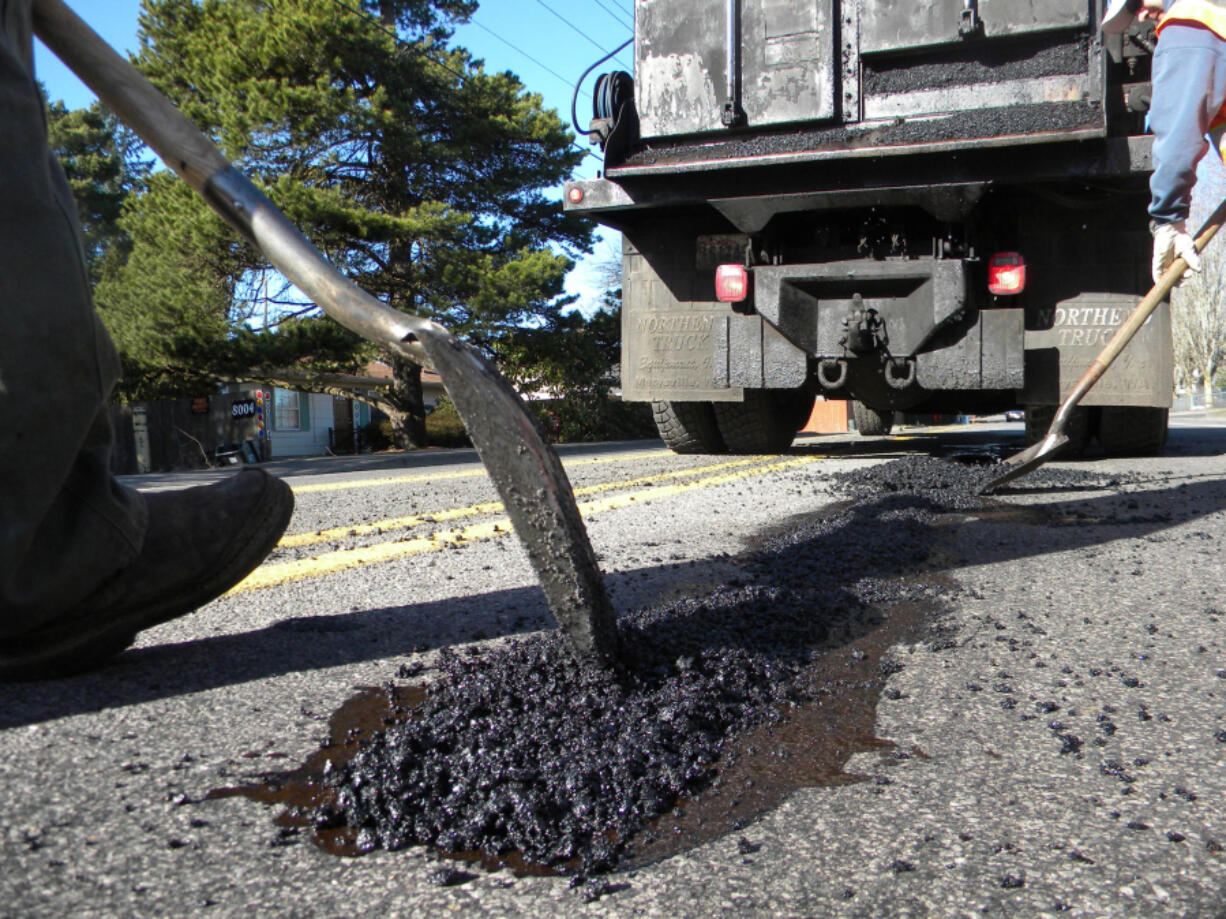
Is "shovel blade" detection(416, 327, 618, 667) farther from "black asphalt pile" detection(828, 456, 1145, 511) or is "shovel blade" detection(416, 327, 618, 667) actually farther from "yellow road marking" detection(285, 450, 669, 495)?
"yellow road marking" detection(285, 450, 669, 495)

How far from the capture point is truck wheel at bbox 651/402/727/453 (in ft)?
24.4

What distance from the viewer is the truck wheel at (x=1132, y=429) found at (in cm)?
625

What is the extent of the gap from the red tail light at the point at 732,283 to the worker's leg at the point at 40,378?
4.37m

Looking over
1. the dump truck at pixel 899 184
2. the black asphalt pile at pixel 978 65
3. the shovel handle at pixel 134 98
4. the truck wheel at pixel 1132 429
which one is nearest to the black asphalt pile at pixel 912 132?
the dump truck at pixel 899 184

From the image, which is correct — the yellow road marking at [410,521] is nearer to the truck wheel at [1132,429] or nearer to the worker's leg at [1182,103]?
the worker's leg at [1182,103]

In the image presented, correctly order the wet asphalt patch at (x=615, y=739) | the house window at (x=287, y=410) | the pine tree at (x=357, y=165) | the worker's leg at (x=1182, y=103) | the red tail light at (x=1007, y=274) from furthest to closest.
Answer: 1. the house window at (x=287, y=410)
2. the pine tree at (x=357, y=165)
3. the red tail light at (x=1007, y=274)
4. the worker's leg at (x=1182, y=103)
5. the wet asphalt patch at (x=615, y=739)

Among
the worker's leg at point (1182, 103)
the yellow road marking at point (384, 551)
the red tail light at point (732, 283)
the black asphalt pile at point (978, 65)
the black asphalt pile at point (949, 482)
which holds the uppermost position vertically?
the black asphalt pile at point (978, 65)

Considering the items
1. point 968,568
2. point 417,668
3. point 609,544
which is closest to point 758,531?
point 609,544

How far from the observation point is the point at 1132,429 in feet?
20.7

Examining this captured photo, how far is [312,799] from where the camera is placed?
1.22 metres

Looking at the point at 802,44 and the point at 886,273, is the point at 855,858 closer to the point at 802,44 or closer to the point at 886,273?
the point at 886,273

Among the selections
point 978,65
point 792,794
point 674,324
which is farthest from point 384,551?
point 978,65

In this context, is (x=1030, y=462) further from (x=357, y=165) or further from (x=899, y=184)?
(x=357, y=165)

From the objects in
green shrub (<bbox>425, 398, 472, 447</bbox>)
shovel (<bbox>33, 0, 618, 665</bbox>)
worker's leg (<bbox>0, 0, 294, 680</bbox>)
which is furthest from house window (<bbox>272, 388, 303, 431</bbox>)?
shovel (<bbox>33, 0, 618, 665</bbox>)
